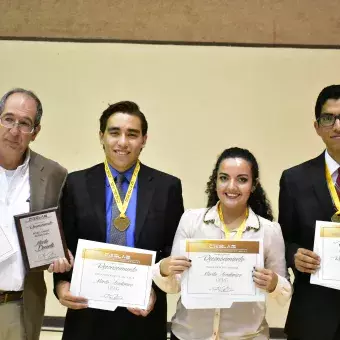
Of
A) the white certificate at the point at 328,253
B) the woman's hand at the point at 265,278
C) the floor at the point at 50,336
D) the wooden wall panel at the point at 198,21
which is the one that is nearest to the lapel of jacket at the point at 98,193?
the woman's hand at the point at 265,278

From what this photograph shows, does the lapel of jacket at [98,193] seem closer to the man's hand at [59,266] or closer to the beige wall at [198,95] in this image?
the man's hand at [59,266]

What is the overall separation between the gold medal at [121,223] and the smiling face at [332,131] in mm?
1094

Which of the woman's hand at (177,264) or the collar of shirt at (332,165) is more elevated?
the collar of shirt at (332,165)

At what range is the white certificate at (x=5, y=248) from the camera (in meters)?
2.02

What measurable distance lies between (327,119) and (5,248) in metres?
1.70

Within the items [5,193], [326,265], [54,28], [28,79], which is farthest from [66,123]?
[326,265]

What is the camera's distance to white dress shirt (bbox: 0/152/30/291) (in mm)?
2104

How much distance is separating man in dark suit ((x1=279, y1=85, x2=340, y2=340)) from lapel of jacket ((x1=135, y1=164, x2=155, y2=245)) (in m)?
0.70

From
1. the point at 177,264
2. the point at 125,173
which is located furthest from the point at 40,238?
the point at 177,264

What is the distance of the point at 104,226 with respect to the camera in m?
2.17

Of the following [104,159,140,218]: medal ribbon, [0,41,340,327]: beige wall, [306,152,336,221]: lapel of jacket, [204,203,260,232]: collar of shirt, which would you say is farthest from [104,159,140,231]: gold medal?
[0,41,340,327]: beige wall

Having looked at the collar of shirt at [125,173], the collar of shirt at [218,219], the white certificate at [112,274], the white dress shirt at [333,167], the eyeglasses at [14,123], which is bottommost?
the white certificate at [112,274]

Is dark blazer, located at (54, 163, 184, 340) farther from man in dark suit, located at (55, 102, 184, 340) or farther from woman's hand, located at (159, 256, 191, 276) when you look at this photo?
woman's hand, located at (159, 256, 191, 276)
